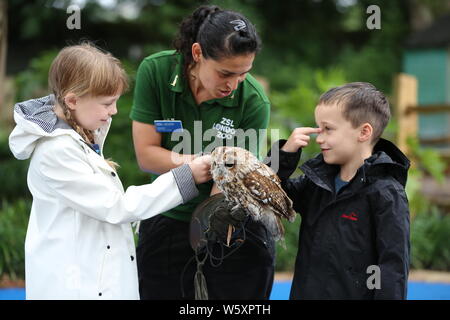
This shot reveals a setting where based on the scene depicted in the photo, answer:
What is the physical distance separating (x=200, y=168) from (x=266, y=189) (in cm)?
29

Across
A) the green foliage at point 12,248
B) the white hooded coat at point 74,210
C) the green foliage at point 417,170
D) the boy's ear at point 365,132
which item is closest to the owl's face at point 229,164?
the white hooded coat at point 74,210

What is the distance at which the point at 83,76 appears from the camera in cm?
236

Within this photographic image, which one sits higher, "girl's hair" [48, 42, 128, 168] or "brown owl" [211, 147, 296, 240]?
"girl's hair" [48, 42, 128, 168]

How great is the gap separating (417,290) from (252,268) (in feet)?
10.6

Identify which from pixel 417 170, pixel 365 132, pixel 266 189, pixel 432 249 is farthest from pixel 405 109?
pixel 266 189

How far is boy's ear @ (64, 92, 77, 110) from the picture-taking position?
7.78 ft

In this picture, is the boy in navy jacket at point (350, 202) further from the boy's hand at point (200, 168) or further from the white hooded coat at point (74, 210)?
the white hooded coat at point (74, 210)

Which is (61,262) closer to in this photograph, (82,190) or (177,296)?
(82,190)

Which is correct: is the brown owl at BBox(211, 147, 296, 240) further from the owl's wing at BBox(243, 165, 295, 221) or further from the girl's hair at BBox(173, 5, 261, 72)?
the girl's hair at BBox(173, 5, 261, 72)

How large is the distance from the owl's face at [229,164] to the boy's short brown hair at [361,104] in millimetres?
516

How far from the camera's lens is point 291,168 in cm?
272

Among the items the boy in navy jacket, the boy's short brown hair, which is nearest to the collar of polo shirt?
the boy in navy jacket

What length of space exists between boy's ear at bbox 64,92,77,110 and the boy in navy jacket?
93 centimetres

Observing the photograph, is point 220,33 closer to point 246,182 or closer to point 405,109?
point 246,182
